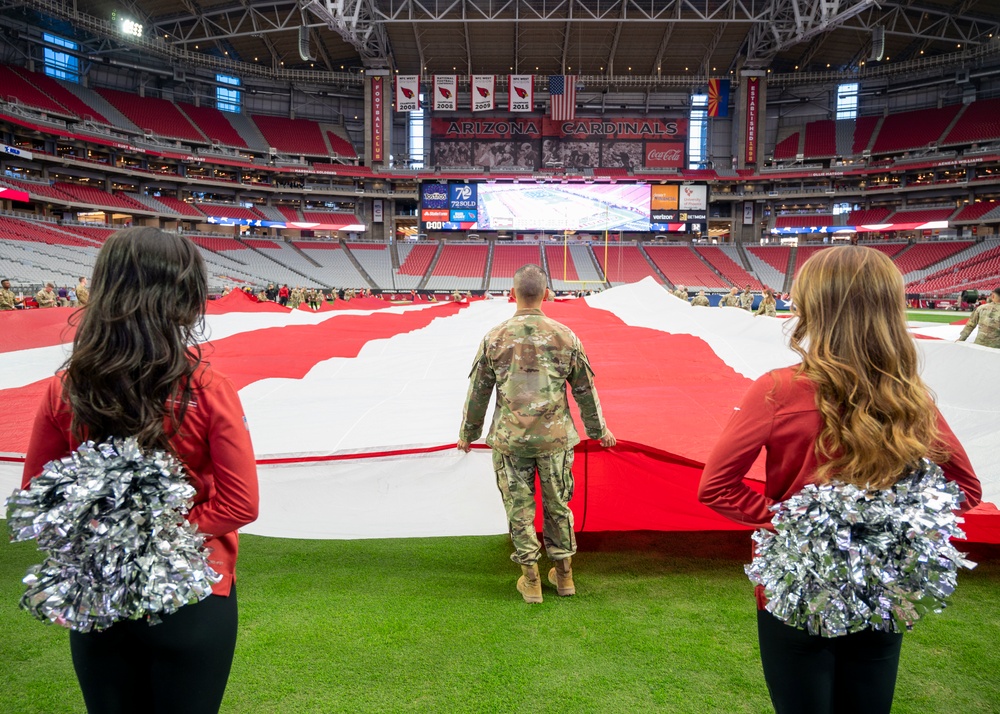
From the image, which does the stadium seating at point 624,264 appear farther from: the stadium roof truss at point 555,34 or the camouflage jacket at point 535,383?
the camouflage jacket at point 535,383

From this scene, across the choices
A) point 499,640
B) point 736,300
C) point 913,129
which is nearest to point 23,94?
point 736,300

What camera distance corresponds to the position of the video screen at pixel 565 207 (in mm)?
37562

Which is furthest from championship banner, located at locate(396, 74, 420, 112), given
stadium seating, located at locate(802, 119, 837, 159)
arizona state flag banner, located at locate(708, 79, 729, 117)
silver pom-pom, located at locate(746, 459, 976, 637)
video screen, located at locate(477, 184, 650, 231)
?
silver pom-pom, located at locate(746, 459, 976, 637)

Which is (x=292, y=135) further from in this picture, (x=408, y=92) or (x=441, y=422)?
(x=441, y=422)

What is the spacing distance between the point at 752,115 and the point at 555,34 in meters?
13.1

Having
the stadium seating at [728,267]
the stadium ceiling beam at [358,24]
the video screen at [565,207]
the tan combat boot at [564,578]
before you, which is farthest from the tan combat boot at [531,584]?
the video screen at [565,207]

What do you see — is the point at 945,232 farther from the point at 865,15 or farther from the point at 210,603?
the point at 210,603

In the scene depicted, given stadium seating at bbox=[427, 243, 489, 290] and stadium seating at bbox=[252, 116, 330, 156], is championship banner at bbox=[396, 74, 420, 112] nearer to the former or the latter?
stadium seating at bbox=[427, 243, 489, 290]

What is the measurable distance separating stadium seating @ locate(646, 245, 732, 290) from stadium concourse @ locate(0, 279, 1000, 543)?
29191 mm

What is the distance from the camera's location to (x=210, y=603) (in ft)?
4.31

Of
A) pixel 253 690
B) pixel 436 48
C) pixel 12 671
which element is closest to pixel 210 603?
pixel 253 690

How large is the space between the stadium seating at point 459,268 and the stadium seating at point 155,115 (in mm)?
16115

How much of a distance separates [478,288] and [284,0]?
16.9 meters

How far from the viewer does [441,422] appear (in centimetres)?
402
